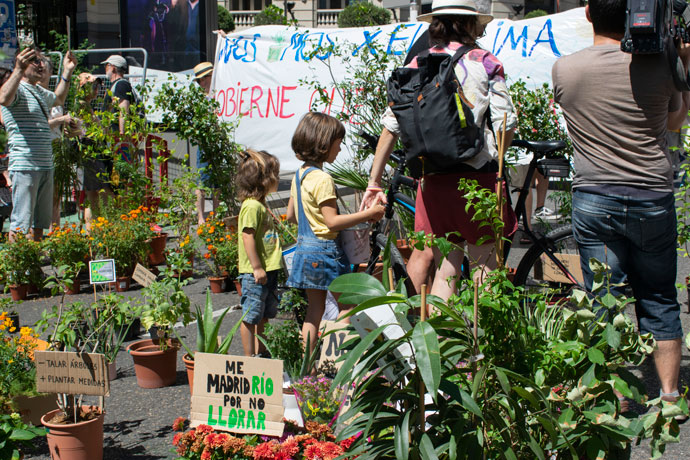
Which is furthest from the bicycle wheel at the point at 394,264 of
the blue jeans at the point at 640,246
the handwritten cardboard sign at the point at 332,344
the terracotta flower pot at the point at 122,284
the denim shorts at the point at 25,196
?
the denim shorts at the point at 25,196

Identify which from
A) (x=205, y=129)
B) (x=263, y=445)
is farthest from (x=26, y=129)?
(x=263, y=445)

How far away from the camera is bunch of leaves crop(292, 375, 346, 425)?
3.04m

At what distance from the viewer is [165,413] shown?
3.85 metres

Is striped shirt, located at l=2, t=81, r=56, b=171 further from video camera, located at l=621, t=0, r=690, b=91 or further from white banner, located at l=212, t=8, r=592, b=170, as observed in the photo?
video camera, located at l=621, t=0, r=690, b=91

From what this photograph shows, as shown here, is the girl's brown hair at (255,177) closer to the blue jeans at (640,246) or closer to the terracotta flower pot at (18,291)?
the blue jeans at (640,246)

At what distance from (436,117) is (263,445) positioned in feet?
5.65

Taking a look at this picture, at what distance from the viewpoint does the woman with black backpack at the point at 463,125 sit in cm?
354

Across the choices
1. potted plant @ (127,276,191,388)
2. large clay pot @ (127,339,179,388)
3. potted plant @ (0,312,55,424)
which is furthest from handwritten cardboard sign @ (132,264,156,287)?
potted plant @ (0,312,55,424)

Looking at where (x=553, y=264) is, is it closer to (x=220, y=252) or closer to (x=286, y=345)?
(x=286, y=345)

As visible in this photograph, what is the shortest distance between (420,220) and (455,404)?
6.57 feet

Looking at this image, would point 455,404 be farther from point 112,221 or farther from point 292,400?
point 112,221

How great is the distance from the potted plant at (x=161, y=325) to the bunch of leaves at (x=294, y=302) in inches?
27.9

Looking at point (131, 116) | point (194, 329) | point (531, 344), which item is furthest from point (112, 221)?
point (531, 344)

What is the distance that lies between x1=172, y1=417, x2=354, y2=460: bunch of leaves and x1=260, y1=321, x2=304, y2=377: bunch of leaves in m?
0.83
